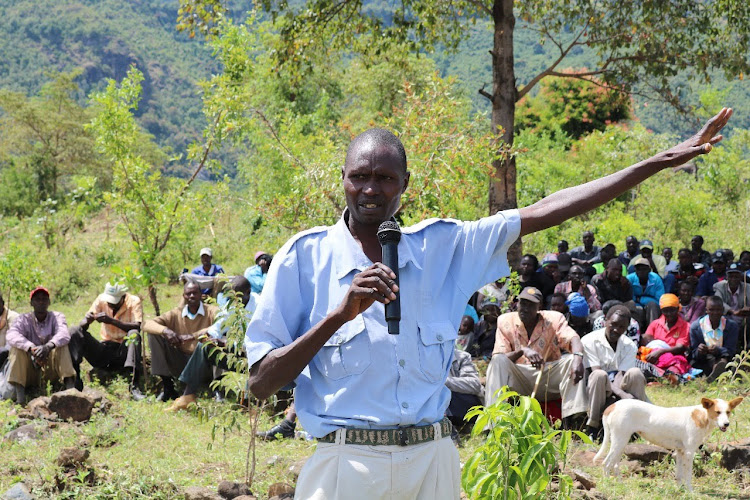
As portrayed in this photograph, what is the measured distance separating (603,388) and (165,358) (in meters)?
4.04

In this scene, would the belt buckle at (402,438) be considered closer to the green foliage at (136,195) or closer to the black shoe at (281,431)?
the black shoe at (281,431)

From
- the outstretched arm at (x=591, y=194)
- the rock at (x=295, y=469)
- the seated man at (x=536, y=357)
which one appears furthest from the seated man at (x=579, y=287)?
the outstretched arm at (x=591, y=194)

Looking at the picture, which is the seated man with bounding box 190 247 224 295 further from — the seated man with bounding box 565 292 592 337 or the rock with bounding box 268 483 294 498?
the rock with bounding box 268 483 294 498

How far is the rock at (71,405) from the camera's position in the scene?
7.20m

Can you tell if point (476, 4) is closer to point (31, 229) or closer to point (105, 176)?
point (31, 229)

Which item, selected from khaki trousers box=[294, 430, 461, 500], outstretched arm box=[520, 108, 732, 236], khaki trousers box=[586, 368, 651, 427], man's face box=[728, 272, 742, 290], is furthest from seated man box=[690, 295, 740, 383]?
khaki trousers box=[294, 430, 461, 500]

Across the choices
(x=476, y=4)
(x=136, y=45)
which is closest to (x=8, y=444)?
(x=476, y=4)

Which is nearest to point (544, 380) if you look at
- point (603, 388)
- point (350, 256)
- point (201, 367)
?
point (603, 388)

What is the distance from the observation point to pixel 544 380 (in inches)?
285

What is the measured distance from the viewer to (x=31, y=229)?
1966 cm

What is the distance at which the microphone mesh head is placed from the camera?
2.26 m

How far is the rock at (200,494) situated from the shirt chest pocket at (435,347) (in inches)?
123

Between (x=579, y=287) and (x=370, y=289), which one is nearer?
(x=370, y=289)

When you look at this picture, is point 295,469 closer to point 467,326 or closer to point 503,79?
point 467,326
